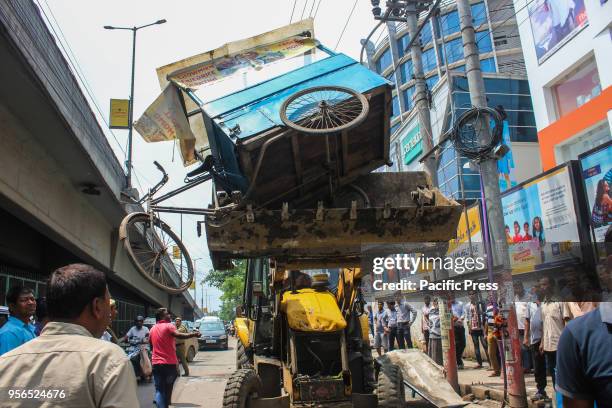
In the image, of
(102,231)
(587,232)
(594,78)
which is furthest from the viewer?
(594,78)

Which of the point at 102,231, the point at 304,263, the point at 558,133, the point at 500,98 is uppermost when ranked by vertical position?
the point at 500,98

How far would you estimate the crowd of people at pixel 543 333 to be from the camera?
2.04 m

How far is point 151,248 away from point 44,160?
3128mm

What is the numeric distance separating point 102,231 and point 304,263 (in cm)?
827

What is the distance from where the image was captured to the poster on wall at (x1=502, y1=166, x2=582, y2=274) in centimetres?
1219

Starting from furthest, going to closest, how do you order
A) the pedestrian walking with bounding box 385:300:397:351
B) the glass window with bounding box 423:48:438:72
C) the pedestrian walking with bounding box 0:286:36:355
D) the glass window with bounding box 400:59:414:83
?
the glass window with bounding box 400:59:414:83, the glass window with bounding box 423:48:438:72, the pedestrian walking with bounding box 385:300:397:351, the pedestrian walking with bounding box 0:286:36:355

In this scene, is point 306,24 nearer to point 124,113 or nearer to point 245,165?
point 245,165

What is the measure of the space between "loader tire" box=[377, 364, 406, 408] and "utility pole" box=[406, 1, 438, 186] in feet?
18.9

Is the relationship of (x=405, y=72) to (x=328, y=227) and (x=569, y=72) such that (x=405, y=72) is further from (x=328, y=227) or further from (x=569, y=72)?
(x=328, y=227)

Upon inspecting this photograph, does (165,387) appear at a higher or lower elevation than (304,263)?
lower

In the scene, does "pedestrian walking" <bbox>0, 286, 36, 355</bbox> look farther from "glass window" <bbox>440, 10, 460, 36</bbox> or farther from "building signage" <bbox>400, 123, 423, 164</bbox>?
"glass window" <bbox>440, 10, 460, 36</bbox>

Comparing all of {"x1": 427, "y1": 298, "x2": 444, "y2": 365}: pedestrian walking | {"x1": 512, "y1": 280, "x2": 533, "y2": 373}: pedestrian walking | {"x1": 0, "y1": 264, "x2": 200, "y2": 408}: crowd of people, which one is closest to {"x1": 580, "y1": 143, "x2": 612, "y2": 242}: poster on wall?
{"x1": 512, "y1": 280, "x2": 533, "y2": 373}: pedestrian walking

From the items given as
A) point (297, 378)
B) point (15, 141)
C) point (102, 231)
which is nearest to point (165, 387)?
point (297, 378)

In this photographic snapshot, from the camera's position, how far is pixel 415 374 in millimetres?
7945
